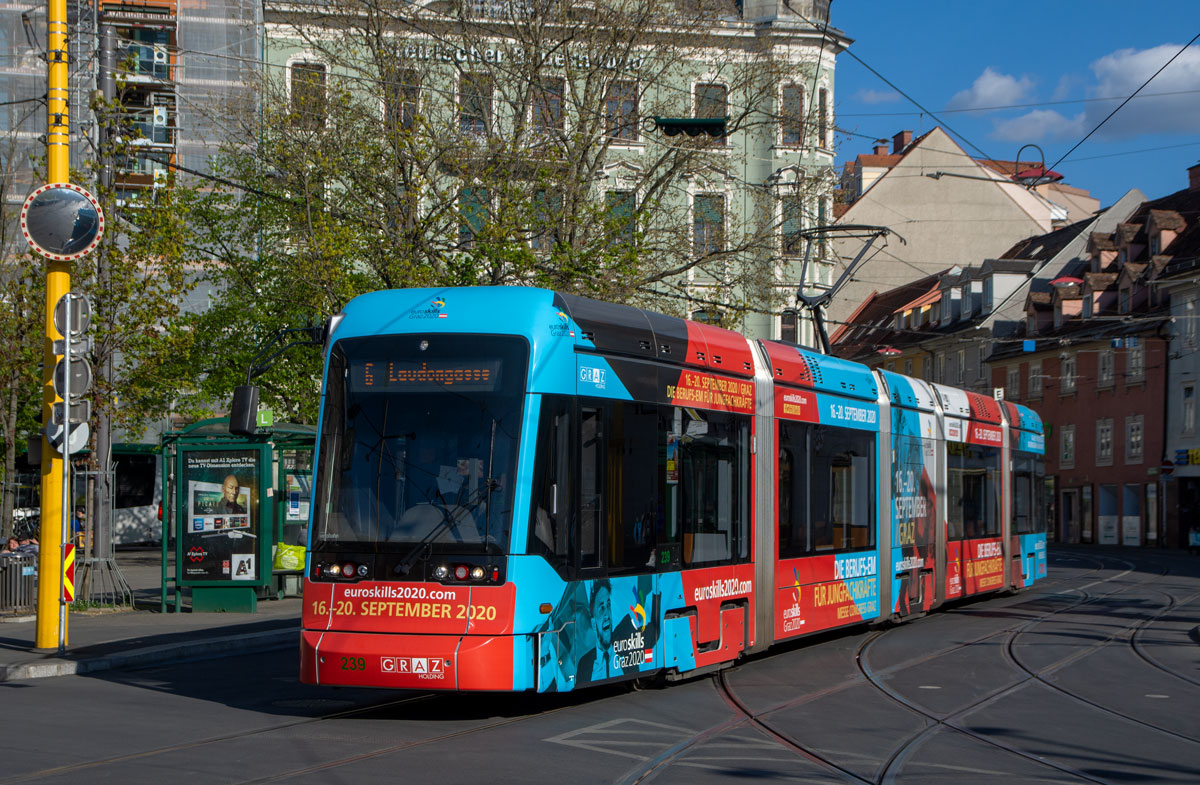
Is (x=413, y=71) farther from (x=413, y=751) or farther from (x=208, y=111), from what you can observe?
(x=413, y=751)

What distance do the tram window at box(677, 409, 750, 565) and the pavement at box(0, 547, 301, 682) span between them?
19.2 feet

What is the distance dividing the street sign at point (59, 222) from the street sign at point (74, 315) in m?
0.54

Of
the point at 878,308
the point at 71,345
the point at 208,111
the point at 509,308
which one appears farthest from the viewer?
the point at 878,308

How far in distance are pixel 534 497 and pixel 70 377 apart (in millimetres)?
6388

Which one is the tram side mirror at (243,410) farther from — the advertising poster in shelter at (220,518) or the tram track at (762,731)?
the advertising poster in shelter at (220,518)

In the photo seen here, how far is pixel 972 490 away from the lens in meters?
20.3

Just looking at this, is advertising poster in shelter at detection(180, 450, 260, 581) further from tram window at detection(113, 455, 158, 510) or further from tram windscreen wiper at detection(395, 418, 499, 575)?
tram window at detection(113, 455, 158, 510)

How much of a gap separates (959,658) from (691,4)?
57.5 feet

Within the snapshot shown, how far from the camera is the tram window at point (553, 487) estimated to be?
9.98 metres

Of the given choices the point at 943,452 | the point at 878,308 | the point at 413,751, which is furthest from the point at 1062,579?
the point at 878,308

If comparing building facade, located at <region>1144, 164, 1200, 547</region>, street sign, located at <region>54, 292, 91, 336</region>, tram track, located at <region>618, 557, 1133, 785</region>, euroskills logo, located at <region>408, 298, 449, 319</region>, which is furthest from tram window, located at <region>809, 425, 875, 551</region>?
building facade, located at <region>1144, 164, 1200, 547</region>

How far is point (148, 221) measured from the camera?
19812mm

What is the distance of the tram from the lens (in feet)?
32.3

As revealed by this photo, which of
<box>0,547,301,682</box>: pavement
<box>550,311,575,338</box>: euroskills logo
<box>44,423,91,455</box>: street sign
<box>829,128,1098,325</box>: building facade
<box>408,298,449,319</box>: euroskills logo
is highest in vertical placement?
<box>829,128,1098,325</box>: building facade
